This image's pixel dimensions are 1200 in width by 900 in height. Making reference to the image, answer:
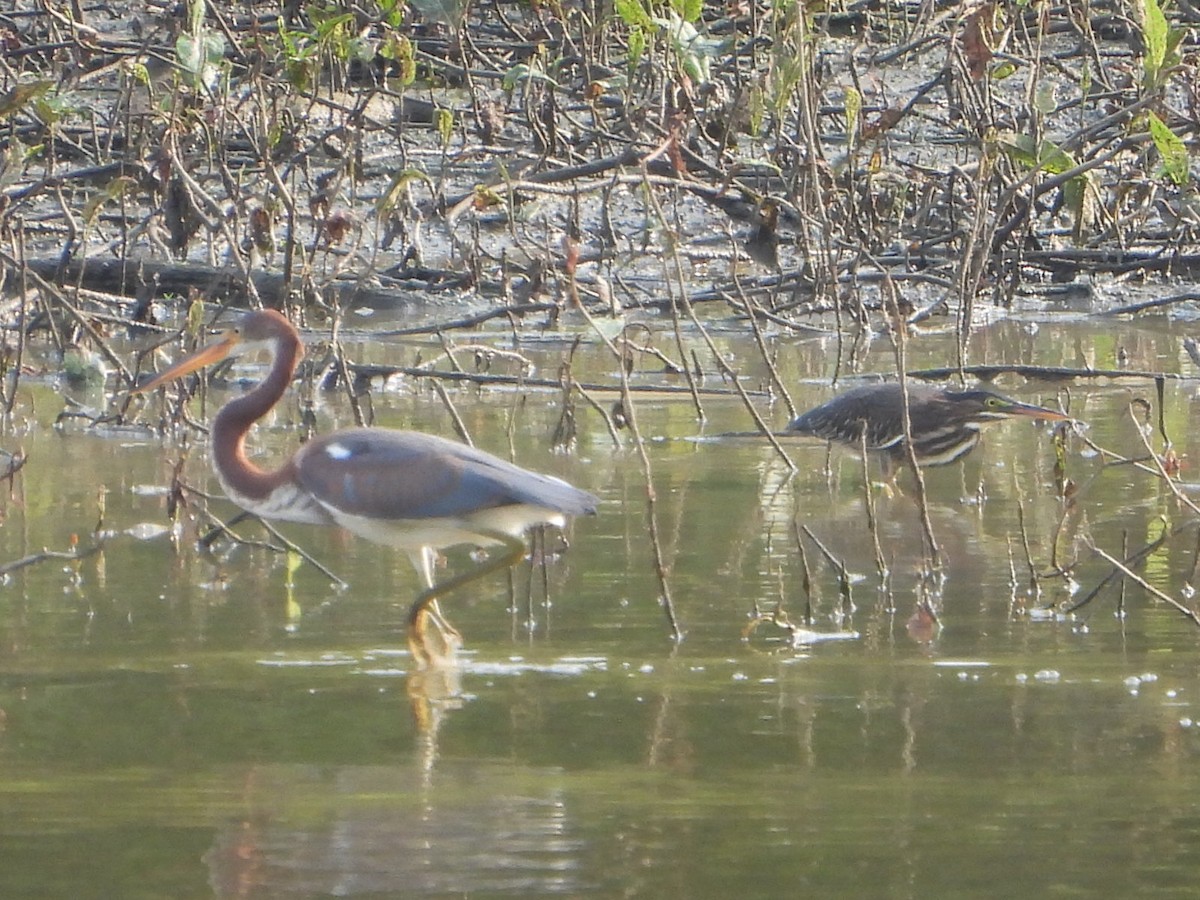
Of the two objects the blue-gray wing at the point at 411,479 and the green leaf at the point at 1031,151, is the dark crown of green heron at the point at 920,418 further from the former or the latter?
the blue-gray wing at the point at 411,479

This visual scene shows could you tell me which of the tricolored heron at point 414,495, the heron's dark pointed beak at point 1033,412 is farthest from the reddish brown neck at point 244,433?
the heron's dark pointed beak at point 1033,412

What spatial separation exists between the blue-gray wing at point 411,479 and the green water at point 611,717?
0.29 metres

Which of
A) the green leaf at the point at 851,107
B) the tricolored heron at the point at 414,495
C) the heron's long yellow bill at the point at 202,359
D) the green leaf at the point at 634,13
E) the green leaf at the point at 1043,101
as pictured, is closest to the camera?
the tricolored heron at the point at 414,495

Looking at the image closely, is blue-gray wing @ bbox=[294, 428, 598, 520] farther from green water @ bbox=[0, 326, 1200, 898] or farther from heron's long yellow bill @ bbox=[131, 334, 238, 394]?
heron's long yellow bill @ bbox=[131, 334, 238, 394]

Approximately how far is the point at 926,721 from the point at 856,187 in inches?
280

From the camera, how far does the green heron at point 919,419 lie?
26.1 ft

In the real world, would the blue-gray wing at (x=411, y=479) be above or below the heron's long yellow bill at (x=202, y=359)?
below

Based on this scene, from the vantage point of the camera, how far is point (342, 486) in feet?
18.4

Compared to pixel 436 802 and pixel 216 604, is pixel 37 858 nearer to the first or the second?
pixel 436 802

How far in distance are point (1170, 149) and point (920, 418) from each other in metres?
1.97

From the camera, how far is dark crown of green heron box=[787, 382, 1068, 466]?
794 cm

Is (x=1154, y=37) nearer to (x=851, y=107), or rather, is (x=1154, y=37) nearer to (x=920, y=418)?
(x=851, y=107)

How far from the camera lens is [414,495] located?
553 cm

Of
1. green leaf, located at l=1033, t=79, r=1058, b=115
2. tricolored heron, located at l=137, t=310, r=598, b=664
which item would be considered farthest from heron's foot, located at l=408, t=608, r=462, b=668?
green leaf, located at l=1033, t=79, r=1058, b=115
